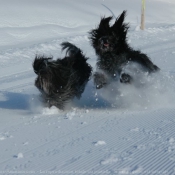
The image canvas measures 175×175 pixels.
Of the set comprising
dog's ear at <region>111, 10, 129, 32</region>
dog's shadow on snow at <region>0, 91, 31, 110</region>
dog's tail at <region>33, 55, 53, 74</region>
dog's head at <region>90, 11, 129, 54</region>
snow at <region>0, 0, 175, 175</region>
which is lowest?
dog's shadow on snow at <region>0, 91, 31, 110</region>

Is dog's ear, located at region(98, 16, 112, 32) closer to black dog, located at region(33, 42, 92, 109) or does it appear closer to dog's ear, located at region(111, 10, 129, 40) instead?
dog's ear, located at region(111, 10, 129, 40)

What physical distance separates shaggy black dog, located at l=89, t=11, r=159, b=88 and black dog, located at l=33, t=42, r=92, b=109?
1.04 ft

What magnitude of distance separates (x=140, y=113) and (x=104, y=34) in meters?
1.29

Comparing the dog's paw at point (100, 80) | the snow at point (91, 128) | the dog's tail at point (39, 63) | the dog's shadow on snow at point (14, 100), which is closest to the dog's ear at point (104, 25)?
the dog's paw at point (100, 80)

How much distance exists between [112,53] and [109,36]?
255mm

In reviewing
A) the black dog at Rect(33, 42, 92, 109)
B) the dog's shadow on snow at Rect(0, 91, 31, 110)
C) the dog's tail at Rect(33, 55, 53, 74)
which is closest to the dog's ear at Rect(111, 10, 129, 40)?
the black dog at Rect(33, 42, 92, 109)

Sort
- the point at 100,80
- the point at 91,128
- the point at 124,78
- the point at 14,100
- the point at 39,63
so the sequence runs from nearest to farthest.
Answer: the point at 91,128, the point at 39,63, the point at 124,78, the point at 100,80, the point at 14,100

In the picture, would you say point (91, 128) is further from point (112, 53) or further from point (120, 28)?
point (120, 28)

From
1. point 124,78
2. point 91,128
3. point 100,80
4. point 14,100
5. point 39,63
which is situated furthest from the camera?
point 14,100

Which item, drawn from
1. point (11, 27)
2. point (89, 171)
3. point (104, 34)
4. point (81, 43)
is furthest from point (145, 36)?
point (89, 171)

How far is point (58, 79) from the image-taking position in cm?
488

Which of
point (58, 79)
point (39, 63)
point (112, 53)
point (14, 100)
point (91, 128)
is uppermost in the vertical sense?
point (112, 53)

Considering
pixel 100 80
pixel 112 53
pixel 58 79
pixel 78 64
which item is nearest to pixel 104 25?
pixel 112 53

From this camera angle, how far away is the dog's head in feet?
17.2
